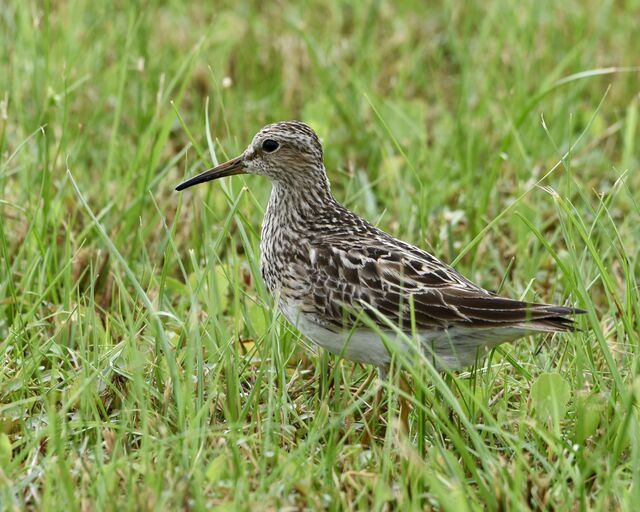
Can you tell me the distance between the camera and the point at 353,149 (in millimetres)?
8164

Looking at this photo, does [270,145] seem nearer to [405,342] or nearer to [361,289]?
[361,289]

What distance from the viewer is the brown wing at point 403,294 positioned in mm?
4875

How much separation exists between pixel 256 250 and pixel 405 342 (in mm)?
1455

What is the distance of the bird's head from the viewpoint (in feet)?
19.4

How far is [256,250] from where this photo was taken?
6.18m

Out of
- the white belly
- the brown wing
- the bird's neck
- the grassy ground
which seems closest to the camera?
the grassy ground

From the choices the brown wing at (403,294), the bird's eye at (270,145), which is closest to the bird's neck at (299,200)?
the bird's eye at (270,145)

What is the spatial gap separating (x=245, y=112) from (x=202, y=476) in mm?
4604

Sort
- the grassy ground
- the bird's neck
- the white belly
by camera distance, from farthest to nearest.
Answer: the bird's neck, the white belly, the grassy ground

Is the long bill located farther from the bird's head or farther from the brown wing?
the brown wing

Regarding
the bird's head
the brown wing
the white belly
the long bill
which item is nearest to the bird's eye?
the bird's head

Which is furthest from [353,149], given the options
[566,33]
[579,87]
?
[566,33]

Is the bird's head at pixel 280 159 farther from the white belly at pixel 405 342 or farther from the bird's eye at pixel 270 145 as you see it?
the white belly at pixel 405 342

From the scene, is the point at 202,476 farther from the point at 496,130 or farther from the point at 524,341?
the point at 496,130
